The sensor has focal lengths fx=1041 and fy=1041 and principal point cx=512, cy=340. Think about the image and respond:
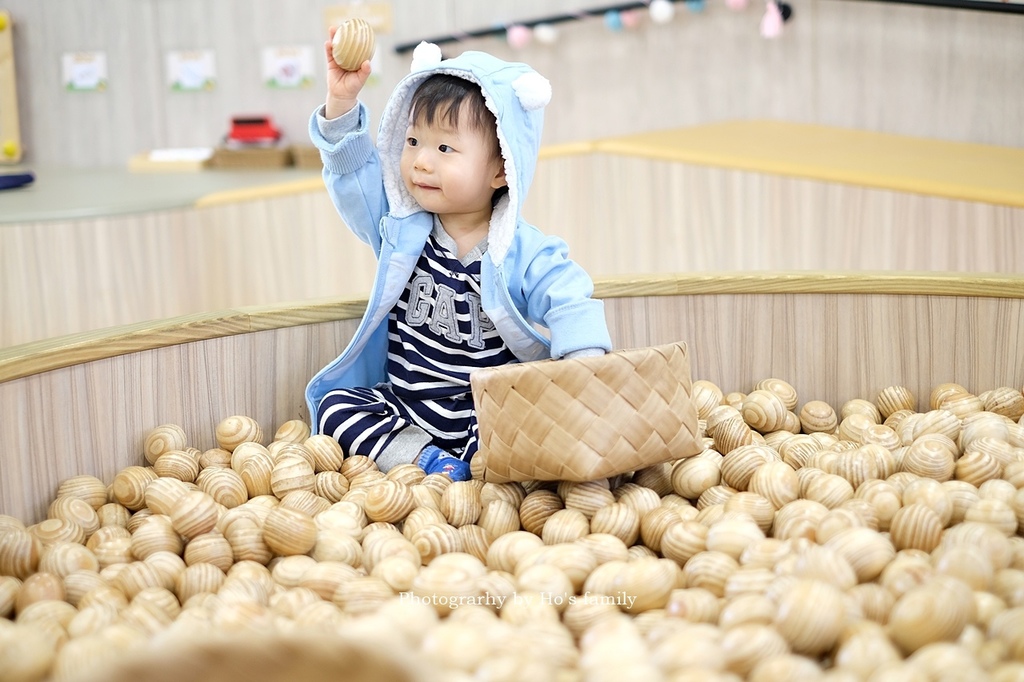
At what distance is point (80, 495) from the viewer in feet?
3.60

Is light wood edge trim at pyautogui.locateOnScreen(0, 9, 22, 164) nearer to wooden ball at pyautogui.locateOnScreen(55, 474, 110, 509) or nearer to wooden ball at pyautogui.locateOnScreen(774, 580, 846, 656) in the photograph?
wooden ball at pyautogui.locateOnScreen(55, 474, 110, 509)

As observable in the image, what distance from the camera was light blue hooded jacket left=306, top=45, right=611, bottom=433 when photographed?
1203mm

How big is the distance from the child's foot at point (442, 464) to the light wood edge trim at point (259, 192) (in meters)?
1.03

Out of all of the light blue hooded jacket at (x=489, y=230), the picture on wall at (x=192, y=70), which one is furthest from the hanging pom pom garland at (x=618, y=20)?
the light blue hooded jacket at (x=489, y=230)

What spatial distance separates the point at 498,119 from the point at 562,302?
223 mm

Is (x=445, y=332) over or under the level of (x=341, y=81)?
under

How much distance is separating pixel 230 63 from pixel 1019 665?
2694mm

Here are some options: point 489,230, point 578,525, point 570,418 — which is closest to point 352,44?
point 489,230

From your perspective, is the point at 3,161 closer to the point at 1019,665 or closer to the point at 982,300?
the point at 982,300

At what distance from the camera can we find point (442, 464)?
123 centimetres

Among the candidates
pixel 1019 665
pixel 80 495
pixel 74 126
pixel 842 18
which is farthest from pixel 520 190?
pixel 74 126

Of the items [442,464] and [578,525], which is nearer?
[578,525]

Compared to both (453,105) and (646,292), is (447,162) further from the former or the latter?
(646,292)

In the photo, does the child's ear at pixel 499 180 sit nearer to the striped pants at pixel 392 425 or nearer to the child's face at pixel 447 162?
the child's face at pixel 447 162
